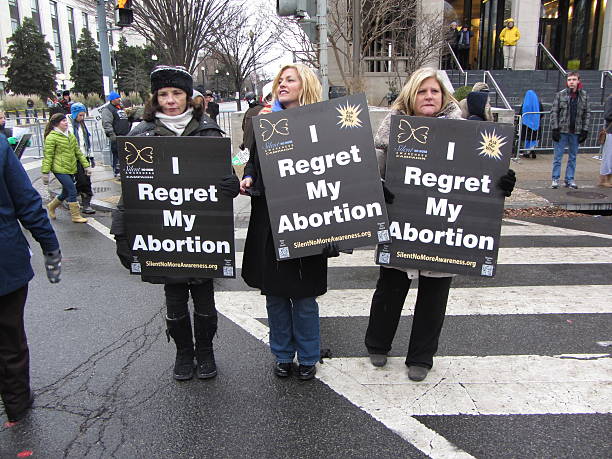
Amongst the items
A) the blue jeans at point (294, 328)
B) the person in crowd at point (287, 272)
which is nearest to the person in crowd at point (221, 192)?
the person in crowd at point (287, 272)

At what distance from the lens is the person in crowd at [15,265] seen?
116 inches

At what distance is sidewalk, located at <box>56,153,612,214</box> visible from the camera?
348 inches

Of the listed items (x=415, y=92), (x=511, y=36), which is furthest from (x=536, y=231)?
(x=511, y=36)

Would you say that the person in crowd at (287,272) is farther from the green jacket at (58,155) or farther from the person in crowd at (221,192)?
the green jacket at (58,155)

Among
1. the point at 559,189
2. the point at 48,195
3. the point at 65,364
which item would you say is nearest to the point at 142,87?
the point at 48,195

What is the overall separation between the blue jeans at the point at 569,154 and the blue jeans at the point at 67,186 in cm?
880

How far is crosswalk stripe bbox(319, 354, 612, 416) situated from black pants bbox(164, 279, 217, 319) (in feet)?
3.11

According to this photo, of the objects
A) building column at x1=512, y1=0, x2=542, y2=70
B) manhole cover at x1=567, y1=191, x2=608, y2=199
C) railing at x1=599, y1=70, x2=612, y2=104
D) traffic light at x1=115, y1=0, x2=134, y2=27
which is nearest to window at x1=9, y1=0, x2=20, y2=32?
traffic light at x1=115, y1=0, x2=134, y2=27

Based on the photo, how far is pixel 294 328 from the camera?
3500 mm

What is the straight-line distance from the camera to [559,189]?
984cm

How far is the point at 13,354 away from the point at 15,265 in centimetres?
56

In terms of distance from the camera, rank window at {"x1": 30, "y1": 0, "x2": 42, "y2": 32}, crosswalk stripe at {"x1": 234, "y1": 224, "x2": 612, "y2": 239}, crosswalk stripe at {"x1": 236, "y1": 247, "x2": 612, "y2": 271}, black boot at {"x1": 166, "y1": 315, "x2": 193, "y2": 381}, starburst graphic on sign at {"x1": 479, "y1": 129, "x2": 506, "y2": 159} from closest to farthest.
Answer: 1. starburst graphic on sign at {"x1": 479, "y1": 129, "x2": 506, "y2": 159}
2. black boot at {"x1": 166, "y1": 315, "x2": 193, "y2": 381}
3. crosswalk stripe at {"x1": 236, "y1": 247, "x2": 612, "y2": 271}
4. crosswalk stripe at {"x1": 234, "y1": 224, "x2": 612, "y2": 239}
5. window at {"x1": 30, "y1": 0, "x2": 42, "y2": 32}

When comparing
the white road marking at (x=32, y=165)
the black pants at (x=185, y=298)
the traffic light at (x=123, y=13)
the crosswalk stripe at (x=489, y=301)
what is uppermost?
the traffic light at (x=123, y=13)

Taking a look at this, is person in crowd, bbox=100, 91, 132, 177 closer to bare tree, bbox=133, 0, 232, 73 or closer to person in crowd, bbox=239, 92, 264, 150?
bare tree, bbox=133, 0, 232, 73
